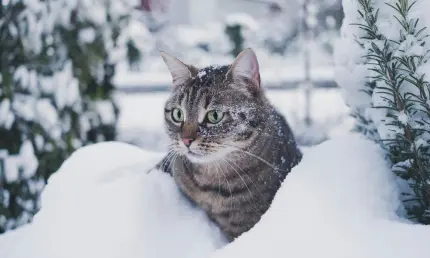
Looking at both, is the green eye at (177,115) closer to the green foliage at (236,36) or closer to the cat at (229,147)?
the cat at (229,147)

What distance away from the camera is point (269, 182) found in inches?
67.2

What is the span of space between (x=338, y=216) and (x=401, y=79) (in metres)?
0.38

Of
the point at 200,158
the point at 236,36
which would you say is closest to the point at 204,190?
the point at 200,158

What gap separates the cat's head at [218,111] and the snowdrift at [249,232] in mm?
186

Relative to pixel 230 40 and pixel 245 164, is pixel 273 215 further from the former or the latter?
pixel 230 40

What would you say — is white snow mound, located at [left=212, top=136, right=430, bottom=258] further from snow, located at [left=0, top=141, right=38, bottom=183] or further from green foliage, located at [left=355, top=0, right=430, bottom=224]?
snow, located at [left=0, top=141, right=38, bottom=183]

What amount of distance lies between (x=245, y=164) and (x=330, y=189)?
57 centimetres

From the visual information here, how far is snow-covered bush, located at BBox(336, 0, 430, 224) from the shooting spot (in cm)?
114

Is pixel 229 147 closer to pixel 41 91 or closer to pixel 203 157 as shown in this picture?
pixel 203 157

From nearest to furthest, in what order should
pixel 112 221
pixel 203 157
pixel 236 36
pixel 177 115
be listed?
pixel 112 221 < pixel 203 157 < pixel 177 115 < pixel 236 36

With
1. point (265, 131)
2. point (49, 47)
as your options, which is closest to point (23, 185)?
point (49, 47)

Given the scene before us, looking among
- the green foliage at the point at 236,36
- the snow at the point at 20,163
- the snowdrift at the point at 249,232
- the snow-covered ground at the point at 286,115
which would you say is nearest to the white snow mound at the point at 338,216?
the snowdrift at the point at 249,232

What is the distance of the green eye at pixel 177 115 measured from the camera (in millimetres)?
1845

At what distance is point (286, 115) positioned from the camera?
6.21m
